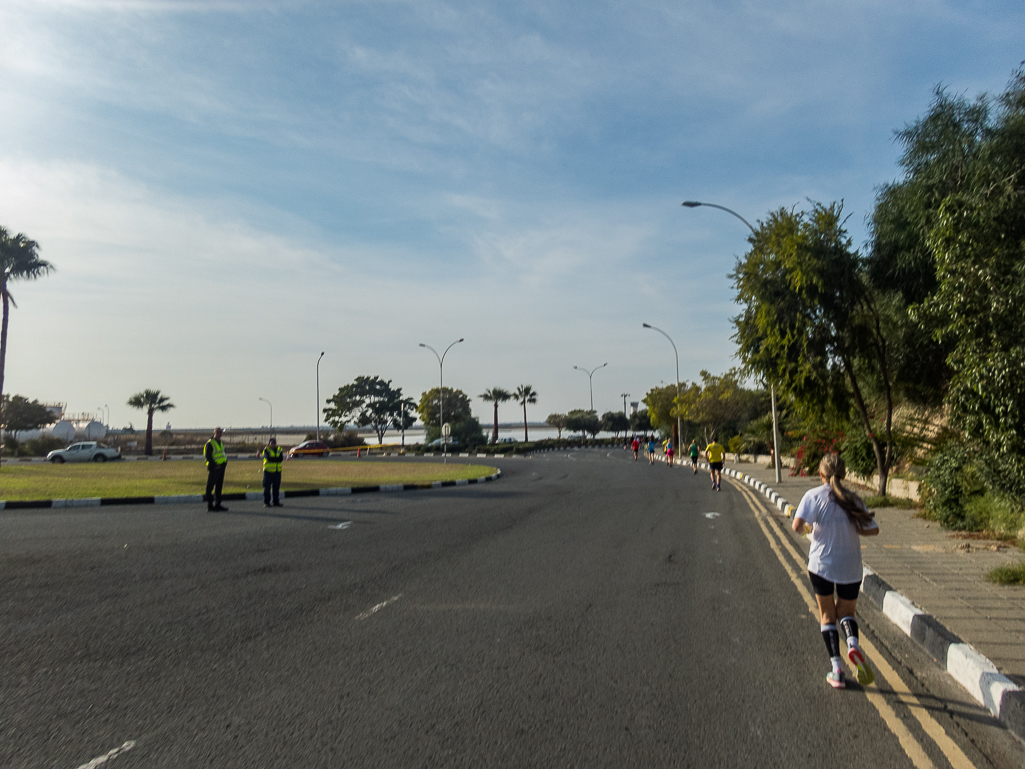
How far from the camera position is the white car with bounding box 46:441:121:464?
52625 millimetres

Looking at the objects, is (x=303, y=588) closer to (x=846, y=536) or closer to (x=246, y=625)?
(x=246, y=625)

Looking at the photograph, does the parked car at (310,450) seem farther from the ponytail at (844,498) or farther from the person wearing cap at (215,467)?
the ponytail at (844,498)

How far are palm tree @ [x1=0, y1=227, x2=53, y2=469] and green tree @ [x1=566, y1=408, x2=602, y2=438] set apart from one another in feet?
296

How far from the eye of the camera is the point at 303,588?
819 centimetres

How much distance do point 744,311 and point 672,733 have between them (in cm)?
1600

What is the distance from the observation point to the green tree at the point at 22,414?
259 ft

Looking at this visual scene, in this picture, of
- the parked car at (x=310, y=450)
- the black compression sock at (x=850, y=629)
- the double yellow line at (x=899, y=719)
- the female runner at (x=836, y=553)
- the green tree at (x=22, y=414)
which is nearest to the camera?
the double yellow line at (x=899, y=719)

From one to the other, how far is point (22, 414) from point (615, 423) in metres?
90.1

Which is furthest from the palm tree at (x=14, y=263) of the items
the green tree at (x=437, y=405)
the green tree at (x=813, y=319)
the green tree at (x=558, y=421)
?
the green tree at (x=558, y=421)

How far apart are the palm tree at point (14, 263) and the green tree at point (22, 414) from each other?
42852 millimetres

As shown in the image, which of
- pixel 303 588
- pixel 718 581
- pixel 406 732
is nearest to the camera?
pixel 406 732

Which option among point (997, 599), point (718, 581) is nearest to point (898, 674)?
point (997, 599)

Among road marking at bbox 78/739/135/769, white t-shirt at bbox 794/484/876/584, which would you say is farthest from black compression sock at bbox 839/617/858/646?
road marking at bbox 78/739/135/769

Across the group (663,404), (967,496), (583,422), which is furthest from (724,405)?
(583,422)
